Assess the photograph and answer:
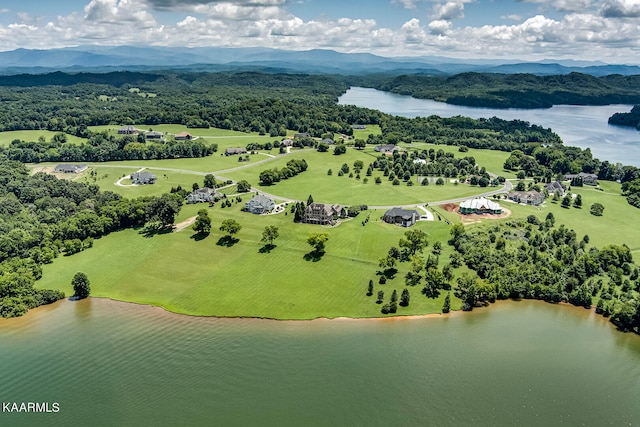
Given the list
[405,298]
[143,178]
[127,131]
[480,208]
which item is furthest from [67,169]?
[480,208]

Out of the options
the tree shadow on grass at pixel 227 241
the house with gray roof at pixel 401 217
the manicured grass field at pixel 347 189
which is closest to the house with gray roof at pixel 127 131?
the manicured grass field at pixel 347 189

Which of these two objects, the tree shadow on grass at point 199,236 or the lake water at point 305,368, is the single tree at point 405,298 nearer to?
the lake water at point 305,368

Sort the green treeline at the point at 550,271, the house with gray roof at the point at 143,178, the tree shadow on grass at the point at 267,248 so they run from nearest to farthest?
the green treeline at the point at 550,271, the tree shadow on grass at the point at 267,248, the house with gray roof at the point at 143,178

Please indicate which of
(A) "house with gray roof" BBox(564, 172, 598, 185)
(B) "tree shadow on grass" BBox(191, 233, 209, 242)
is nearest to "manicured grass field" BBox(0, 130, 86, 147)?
(B) "tree shadow on grass" BBox(191, 233, 209, 242)

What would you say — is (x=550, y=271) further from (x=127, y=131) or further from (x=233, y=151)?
(x=127, y=131)

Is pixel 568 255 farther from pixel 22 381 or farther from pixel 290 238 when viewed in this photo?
pixel 22 381

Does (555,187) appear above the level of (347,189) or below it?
above

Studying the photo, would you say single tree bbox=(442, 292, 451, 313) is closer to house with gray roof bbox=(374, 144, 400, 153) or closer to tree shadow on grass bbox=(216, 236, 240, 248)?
tree shadow on grass bbox=(216, 236, 240, 248)
